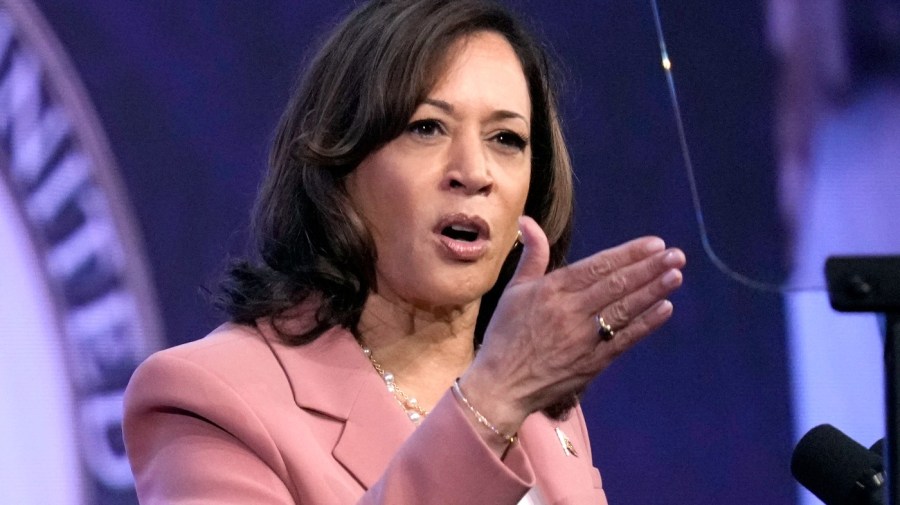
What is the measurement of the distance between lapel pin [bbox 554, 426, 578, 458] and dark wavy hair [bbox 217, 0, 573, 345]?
492 millimetres

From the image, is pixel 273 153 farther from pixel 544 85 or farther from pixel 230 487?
pixel 230 487

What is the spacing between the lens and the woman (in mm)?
1416

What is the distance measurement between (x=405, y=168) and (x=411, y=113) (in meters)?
0.09

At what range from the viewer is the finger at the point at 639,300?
48.6 inches

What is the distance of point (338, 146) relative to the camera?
1915 mm

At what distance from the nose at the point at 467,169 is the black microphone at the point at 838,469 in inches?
25.7

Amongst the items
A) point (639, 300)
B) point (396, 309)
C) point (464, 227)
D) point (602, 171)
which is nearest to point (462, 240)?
point (464, 227)

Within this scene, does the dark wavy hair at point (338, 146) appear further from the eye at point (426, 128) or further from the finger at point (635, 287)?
the finger at point (635, 287)

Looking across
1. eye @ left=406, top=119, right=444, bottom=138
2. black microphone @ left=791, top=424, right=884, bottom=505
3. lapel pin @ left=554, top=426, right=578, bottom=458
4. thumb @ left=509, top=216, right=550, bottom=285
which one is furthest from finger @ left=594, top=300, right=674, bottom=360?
lapel pin @ left=554, top=426, right=578, bottom=458

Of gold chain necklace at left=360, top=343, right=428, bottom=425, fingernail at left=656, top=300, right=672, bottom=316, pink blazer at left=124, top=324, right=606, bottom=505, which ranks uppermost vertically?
fingernail at left=656, top=300, right=672, bottom=316

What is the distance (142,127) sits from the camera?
9.09 ft

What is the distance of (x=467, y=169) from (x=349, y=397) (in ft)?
1.30

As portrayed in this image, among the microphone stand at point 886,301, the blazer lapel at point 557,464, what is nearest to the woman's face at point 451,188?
the blazer lapel at point 557,464

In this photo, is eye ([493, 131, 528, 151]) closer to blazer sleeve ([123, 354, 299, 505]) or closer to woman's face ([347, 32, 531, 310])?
woman's face ([347, 32, 531, 310])
